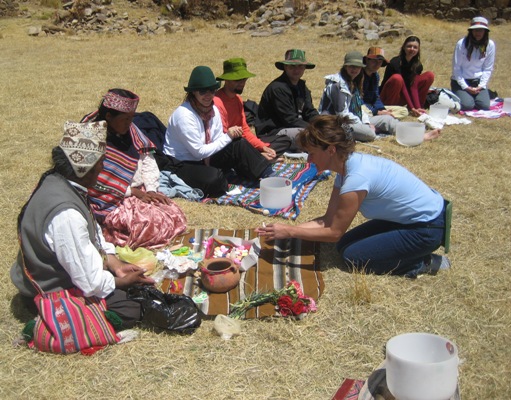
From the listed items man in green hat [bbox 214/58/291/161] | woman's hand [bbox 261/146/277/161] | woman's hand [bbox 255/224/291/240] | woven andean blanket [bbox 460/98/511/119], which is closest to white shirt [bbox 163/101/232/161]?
man in green hat [bbox 214/58/291/161]

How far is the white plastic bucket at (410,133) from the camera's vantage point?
6.33 meters

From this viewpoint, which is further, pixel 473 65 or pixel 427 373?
pixel 473 65

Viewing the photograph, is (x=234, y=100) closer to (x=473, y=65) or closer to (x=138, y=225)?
(x=138, y=225)

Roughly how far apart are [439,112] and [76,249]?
6002mm

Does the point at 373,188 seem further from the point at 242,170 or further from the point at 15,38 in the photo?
the point at 15,38

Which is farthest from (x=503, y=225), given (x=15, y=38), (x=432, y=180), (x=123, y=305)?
(x=15, y=38)

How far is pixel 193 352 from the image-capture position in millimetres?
2939

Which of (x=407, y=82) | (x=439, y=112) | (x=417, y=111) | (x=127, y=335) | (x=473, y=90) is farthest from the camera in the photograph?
(x=473, y=90)

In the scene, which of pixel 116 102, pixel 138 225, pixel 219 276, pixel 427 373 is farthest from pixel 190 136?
pixel 427 373

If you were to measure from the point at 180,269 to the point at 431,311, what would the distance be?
67.3 inches

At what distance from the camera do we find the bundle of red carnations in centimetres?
318

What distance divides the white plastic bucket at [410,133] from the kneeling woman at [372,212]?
2.92 meters

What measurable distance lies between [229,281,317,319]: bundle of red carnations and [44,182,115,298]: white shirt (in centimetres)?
89

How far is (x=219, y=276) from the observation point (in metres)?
3.39
